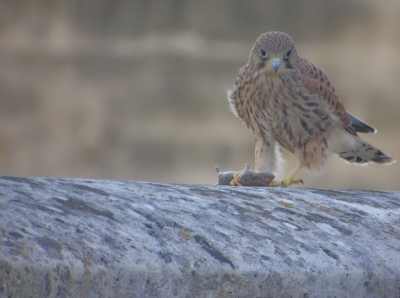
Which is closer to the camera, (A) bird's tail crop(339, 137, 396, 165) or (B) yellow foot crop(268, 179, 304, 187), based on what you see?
(B) yellow foot crop(268, 179, 304, 187)

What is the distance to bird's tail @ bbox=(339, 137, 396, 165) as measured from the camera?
3.03 m

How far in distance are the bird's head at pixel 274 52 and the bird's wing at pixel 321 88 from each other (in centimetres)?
9

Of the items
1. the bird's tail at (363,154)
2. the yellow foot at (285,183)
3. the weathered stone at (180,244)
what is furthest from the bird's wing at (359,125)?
the weathered stone at (180,244)

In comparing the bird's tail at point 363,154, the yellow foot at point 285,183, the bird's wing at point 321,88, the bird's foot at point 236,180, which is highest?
the bird's wing at point 321,88

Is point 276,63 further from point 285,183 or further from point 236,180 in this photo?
point 236,180

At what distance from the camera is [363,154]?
10.2 ft

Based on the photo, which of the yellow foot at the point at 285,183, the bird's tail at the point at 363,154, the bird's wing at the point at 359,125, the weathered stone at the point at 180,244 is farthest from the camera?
the bird's wing at the point at 359,125

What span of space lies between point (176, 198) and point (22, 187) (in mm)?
327

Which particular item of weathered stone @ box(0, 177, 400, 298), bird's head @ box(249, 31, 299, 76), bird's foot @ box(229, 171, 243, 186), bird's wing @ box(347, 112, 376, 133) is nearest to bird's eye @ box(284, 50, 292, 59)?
bird's head @ box(249, 31, 299, 76)

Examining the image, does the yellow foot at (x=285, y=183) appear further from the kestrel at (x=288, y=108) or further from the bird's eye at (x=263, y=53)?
the bird's eye at (x=263, y=53)

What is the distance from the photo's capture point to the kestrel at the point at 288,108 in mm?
2803

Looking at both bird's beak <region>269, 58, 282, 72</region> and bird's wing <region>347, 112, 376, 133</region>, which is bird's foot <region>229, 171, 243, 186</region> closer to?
bird's beak <region>269, 58, 282, 72</region>

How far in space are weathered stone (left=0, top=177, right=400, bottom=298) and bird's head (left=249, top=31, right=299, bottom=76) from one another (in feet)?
5.09

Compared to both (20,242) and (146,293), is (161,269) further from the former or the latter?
(20,242)
